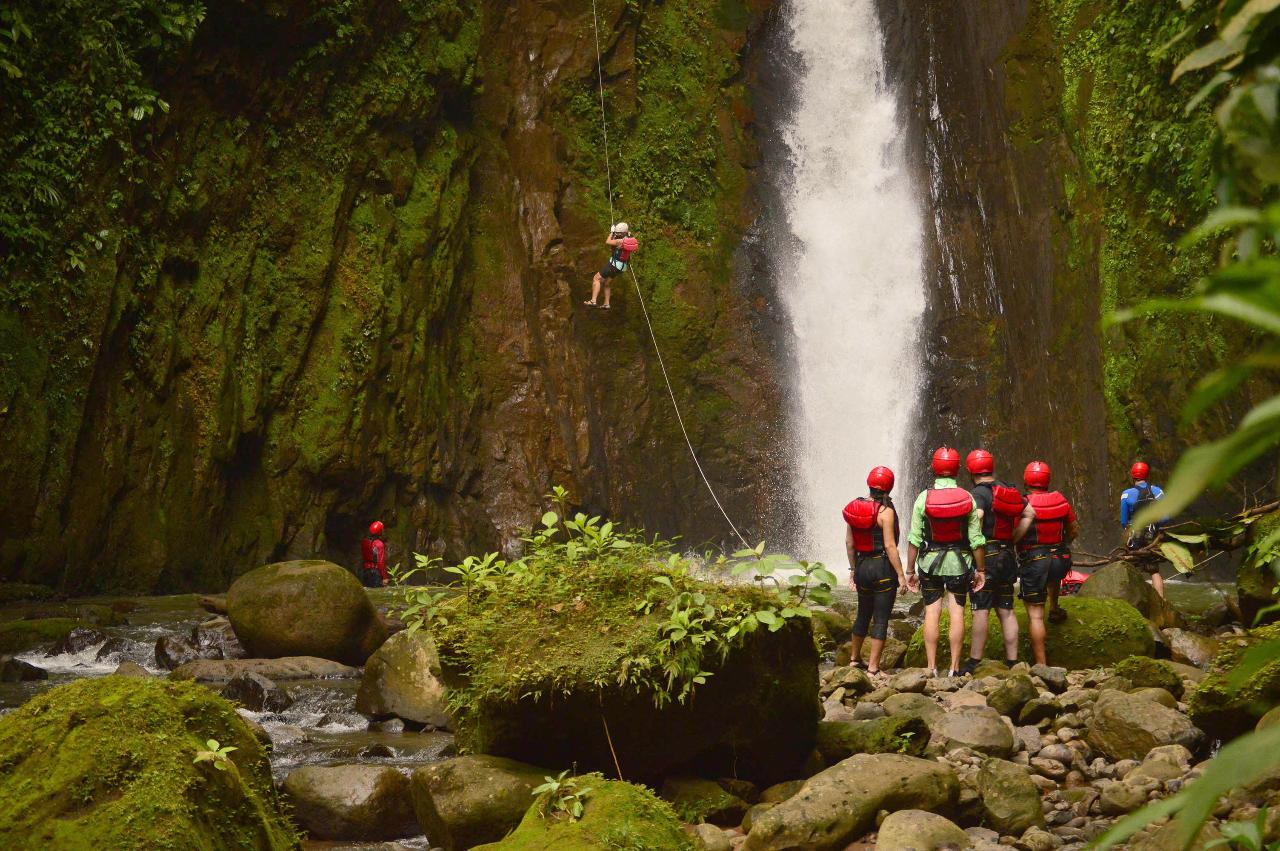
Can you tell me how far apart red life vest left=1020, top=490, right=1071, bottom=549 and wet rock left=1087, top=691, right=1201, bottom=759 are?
10.4 feet

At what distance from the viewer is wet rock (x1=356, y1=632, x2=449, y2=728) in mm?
8531

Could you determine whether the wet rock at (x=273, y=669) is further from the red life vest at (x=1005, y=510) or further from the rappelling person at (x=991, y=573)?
the red life vest at (x=1005, y=510)

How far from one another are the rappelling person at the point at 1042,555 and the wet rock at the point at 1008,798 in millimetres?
4127

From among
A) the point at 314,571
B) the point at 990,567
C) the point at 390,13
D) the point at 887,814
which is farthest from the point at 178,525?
the point at 887,814

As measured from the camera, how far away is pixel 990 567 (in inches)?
369

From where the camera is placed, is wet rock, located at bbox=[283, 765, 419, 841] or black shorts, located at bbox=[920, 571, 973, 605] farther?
black shorts, located at bbox=[920, 571, 973, 605]

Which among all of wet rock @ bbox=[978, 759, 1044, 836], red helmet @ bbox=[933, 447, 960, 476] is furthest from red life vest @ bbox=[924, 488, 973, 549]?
wet rock @ bbox=[978, 759, 1044, 836]

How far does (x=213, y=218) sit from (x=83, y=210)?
2734 millimetres

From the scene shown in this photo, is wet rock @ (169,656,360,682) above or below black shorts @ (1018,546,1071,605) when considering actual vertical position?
below

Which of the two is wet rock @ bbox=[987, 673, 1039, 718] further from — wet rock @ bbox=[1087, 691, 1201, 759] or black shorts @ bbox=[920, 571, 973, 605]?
black shorts @ bbox=[920, 571, 973, 605]

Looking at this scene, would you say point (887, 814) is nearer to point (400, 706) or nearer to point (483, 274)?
point (400, 706)

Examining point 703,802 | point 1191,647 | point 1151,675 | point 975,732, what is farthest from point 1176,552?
point 1191,647

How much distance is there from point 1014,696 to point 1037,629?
2.22 m

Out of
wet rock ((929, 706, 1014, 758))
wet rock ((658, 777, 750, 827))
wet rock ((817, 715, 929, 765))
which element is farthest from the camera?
wet rock ((929, 706, 1014, 758))
